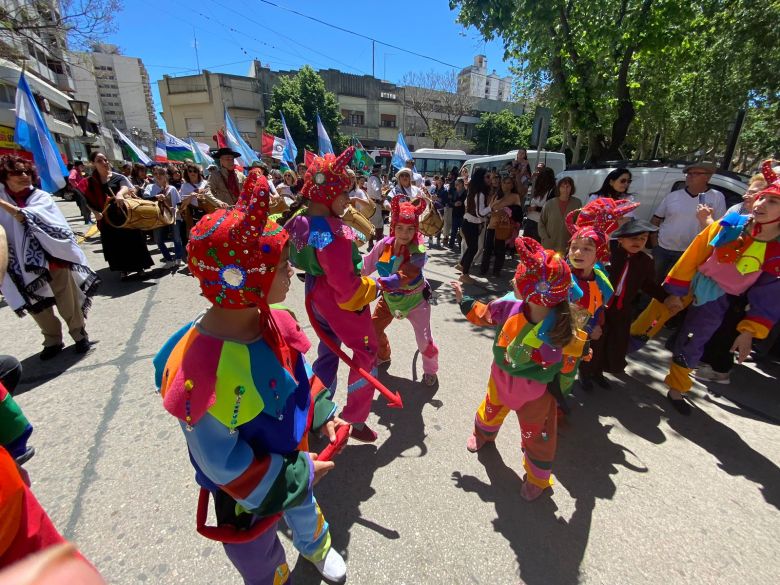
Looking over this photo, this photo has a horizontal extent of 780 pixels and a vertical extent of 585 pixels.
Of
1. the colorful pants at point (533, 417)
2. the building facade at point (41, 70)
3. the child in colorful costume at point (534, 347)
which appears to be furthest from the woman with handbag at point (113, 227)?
the colorful pants at point (533, 417)

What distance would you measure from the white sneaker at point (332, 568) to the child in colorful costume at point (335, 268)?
920 millimetres

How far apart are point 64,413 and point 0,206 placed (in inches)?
80.5

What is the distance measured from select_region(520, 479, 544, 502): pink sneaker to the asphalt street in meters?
0.05

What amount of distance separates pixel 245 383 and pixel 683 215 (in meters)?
5.26

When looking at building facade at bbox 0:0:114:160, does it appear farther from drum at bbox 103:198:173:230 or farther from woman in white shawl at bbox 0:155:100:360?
woman in white shawl at bbox 0:155:100:360

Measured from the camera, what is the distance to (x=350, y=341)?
8.34ft

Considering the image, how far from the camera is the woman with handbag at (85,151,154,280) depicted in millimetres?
5949

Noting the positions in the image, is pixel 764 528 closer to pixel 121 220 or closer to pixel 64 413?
pixel 64 413

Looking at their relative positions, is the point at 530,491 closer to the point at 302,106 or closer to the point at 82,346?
the point at 82,346

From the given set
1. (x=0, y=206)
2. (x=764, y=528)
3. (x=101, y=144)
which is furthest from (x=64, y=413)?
(x=101, y=144)

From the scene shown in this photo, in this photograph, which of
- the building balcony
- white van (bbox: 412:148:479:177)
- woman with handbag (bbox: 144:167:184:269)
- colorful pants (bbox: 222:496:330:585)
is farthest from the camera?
the building balcony

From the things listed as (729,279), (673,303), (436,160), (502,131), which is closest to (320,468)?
(673,303)

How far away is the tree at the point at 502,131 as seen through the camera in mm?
38031

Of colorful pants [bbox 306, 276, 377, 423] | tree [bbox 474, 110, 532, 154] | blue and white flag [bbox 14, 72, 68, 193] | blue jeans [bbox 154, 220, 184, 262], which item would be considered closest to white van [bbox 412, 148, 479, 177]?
blue jeans [bbox 154, 220, 184, 262]
